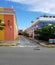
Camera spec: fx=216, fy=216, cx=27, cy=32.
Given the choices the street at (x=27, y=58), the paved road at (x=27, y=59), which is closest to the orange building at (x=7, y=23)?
the street at (x=27, y=58)

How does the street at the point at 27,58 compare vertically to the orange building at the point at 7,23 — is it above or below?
below

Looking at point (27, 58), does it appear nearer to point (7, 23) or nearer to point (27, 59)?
point (27, 59)

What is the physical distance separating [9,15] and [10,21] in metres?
1.26

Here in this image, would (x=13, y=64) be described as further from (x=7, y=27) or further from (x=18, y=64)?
(x=7, y=27)

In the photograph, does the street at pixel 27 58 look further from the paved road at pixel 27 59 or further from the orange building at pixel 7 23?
the orange building at pixel 7 23

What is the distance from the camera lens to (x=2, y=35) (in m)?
43.9

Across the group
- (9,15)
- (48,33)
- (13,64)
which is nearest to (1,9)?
(9,15)

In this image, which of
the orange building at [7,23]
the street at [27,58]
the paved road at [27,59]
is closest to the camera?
the paved road at [27,59]

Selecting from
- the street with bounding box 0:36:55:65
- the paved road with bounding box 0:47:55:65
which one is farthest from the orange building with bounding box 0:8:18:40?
the paved road with bounding box 0:47:55:65

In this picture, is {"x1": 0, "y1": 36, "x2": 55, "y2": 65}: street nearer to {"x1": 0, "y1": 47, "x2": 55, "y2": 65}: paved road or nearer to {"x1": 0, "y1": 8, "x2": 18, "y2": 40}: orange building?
{"x1": 0, "y1": 47, "x2": 55, "y2": 65}: paved road

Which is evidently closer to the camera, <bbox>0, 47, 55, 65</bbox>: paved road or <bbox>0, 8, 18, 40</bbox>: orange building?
<bbox>0, 47, 55, 65</bbox>: paved road

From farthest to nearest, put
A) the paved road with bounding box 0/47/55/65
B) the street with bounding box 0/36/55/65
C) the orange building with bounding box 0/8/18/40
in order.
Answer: the orange building with bounding box 0/8/18/40 < the street with bounding box 0/36/55/65 < the paved road with bounding box 0/47/55/65

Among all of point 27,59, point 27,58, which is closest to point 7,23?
point 27,58

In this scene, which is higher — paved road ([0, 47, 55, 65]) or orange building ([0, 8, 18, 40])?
orange building ([0, 8, 18, 40])
